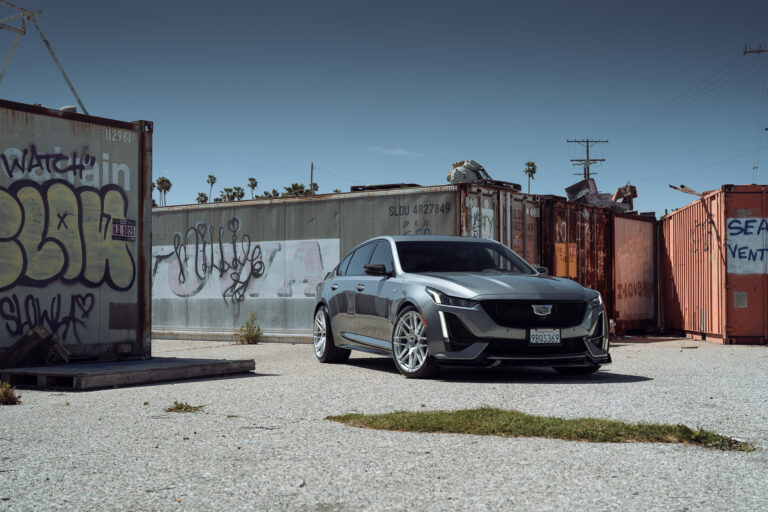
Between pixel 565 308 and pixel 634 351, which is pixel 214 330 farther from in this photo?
pixel 565 308

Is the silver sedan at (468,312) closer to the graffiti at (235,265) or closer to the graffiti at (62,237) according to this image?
the graffiti at (62,237)

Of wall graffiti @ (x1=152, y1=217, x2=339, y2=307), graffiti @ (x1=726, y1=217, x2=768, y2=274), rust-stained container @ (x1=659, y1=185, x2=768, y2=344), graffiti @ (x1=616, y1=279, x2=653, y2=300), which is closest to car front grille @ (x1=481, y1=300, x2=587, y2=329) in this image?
wall graffiti @ (x1=152, y1=217, x2=339, y2=307)

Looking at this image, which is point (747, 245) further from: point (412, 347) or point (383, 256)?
point (412, 347)

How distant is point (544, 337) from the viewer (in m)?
7.95

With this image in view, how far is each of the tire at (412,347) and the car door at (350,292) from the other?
116 centimetres

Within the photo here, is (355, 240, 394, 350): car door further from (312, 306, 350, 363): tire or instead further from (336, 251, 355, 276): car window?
(312, 306, 350, 363): tire

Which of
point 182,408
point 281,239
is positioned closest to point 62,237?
point 182,408

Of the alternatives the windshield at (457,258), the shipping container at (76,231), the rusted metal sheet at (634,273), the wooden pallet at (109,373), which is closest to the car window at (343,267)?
the windshield at (457,258)

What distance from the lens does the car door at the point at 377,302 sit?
897 cm

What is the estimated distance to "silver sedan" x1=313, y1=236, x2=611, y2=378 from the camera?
7.88m

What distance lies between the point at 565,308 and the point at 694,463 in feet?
12.8

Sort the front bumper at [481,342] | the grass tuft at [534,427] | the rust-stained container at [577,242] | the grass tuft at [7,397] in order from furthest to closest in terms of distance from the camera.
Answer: the rust-stained container at [577,242] < the front bumper at [481,342] < the grass tuft at [7,397] < the grass tuft at [534,427]

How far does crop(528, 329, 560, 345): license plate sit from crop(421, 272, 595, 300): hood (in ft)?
1.10

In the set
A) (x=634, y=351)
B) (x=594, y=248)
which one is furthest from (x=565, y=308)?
(x=594, y=248)
